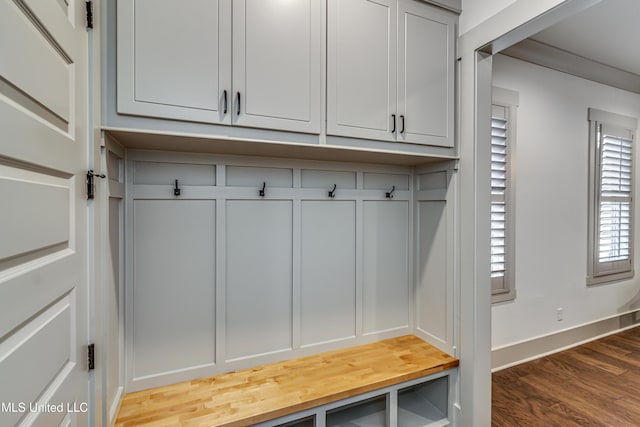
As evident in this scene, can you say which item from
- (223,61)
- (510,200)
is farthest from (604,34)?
(223,61)

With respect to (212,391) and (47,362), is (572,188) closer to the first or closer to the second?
(212,391)

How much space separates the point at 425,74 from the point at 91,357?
196 centimetres

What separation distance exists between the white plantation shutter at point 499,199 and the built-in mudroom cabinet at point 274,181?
81cm

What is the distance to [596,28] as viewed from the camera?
2.39 metres

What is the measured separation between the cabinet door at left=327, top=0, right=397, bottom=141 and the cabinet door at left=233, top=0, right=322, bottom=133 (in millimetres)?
82

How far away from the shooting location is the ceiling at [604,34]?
2.15m

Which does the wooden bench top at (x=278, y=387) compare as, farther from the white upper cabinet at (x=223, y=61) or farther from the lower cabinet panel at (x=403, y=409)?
the white upper cabinet at (x=223, y=61)

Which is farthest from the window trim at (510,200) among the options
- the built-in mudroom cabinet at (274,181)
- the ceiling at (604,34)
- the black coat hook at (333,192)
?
the black coat hook at (333,192)

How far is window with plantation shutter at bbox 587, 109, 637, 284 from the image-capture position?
3105mm

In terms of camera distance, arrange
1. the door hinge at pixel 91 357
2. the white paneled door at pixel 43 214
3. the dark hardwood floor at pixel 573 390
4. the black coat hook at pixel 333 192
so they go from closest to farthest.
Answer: the white paneled door at pixel 43 214
the door hinge at pixel 91 357
the black coat hook at pixel 333 192
the dark hardwood floor at pixel 573 390

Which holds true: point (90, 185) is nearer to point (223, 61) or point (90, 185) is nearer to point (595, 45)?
point (223, 61)

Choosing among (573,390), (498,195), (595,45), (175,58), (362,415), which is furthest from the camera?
(595,45)

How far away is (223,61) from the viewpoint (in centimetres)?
129

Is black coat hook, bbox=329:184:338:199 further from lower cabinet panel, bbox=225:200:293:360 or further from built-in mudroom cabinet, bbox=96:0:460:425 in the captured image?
lower cabinet panel, bbox=225:200:293:360
